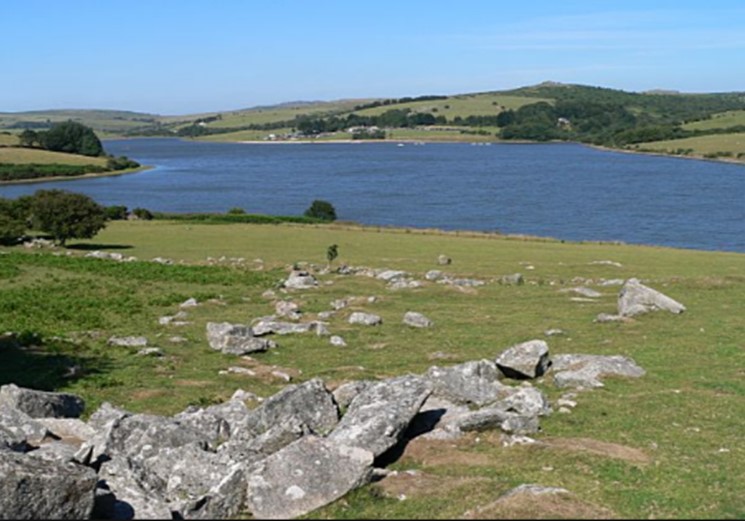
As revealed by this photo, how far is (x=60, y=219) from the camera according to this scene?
61.3 m

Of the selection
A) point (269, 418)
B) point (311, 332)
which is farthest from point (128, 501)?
point (311, 332)

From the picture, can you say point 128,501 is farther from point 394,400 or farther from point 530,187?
point 530,187

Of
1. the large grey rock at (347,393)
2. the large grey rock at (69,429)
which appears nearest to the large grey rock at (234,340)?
the large grey rock at (347,393)

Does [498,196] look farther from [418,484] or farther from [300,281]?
[418,484]

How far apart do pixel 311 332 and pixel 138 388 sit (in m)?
8.58

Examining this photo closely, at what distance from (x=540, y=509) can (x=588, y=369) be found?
11.2 m

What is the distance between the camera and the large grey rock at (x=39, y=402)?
1762 cm

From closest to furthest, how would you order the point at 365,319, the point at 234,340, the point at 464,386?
1. the point at 464,386
2. the point at 234,340
3. the point at 365,319

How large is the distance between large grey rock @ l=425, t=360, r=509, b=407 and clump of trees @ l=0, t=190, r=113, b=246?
49.3 metres

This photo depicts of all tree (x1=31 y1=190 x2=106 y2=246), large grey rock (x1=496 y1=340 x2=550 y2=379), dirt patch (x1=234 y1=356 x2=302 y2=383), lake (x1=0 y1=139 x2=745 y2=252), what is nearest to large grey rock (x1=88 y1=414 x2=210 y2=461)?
dirt patch (x1=234 y1=356 x2=302 y2=383)

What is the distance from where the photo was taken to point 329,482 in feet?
38.4

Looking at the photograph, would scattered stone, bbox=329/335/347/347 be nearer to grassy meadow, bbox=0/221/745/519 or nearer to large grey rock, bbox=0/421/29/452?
grassy meadow, bbox=0/221/745/519

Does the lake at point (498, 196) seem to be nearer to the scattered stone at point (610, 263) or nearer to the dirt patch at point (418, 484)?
the scattered stone at point (610, 263)

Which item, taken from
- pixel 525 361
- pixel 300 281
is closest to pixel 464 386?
pixel 525 361
